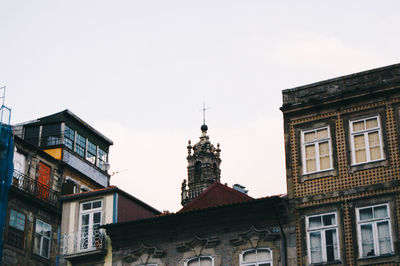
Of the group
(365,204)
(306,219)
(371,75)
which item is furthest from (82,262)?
(371,75)

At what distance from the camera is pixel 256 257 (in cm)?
3005

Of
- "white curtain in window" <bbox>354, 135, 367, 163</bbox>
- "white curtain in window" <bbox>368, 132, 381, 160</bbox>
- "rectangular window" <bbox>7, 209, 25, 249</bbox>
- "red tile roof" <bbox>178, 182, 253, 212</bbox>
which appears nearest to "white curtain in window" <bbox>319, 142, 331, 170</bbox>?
"white curtain in window" <bbox>354, 135, 367, 163</bbox>

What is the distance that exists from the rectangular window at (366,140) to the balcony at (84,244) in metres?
12.4

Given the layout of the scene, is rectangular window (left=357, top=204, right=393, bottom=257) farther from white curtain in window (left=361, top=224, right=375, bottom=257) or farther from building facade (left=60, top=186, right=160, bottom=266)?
building facade (left=60, top=186, right=160, bottom=266)

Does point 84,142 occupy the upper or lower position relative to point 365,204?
upper

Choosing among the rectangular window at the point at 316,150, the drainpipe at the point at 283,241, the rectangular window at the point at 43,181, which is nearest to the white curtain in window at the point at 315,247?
the drainpipe at the point at 283,241

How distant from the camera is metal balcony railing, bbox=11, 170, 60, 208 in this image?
3788 centimetres

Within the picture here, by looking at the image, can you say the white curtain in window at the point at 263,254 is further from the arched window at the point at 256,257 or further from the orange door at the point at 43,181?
the orange door at the point at 43,181

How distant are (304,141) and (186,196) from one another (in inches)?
2270

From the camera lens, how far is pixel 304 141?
3102 centimetres

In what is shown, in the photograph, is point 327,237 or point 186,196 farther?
point 186,196

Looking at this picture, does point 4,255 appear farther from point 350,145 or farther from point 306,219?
point 350,145

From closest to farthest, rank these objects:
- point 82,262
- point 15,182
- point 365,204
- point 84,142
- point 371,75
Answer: point 365,204
point 371,75
point 82,262
point 15,182
point 84,142

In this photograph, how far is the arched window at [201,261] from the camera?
31062mm
